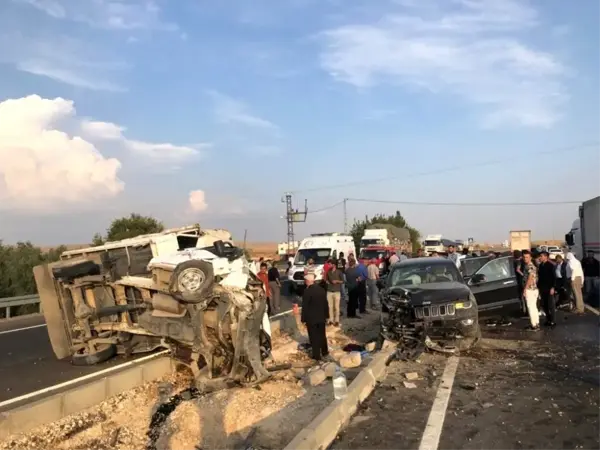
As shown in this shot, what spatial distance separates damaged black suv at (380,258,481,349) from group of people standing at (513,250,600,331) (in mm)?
2516

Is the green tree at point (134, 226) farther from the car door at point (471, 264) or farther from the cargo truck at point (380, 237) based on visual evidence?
the car door at point (471, 264)

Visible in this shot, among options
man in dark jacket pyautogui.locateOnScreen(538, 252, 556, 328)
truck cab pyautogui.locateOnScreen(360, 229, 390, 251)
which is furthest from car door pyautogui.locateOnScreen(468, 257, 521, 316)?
truck cab pyautogui.locateOnScreen(360, 229, 390, 251)

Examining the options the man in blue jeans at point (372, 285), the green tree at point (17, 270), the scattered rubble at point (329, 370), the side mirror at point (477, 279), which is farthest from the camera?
the green tree at point (17, 270)

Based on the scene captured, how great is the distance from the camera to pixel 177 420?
704cm

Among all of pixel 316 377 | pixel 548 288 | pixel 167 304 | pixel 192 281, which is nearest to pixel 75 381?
pixel 167 304

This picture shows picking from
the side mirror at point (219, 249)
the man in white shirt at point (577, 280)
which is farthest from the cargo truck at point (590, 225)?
the side mirror at point (219, 249)

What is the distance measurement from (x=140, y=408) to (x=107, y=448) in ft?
4.35

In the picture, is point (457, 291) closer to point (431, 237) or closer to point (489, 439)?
point (489, 439)

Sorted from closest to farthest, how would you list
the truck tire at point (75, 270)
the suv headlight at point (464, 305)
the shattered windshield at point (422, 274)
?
the truck tire at point (75, 270) → the suv headlight at point (464, 305) → the shattered windshield at point (422, 274)

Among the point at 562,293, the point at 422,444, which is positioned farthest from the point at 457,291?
the point at 562,293

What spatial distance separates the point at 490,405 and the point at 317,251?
18.8 metres

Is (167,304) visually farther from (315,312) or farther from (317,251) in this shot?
(317,251)

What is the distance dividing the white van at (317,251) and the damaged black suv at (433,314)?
13.2 metres

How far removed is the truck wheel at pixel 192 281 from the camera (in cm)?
787
